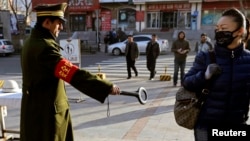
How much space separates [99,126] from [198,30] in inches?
1009

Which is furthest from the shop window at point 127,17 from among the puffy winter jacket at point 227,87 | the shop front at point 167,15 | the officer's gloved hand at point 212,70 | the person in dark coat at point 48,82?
the officer's gloved hand at point 212,70

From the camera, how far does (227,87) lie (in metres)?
2.23

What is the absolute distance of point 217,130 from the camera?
2.27 metres

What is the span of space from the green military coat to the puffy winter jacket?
0.74m

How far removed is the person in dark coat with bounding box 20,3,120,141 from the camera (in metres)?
2.40

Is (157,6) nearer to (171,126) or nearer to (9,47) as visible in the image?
(9,47)

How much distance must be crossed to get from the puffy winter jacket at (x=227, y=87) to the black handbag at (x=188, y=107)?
49mm

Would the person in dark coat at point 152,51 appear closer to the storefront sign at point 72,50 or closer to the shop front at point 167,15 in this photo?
the storefront sign at point 72,50

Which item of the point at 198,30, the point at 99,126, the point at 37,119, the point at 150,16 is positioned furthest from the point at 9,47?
the point at 37,119

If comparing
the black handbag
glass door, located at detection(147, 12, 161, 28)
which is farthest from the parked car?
the black handbag

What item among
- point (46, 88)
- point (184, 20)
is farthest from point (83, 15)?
point (46, 88)

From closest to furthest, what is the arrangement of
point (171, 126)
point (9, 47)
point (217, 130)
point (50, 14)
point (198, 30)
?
point (217, 130) → point (50, 14) → point (171, 126) → point (9, 47) → point (198, 30)

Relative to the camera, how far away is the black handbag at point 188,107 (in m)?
2.33

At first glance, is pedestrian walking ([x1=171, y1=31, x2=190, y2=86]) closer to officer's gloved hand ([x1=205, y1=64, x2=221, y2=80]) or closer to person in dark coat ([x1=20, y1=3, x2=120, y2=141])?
person in dark coat ([x1=20, y1=3, x2=120, y2=141])
